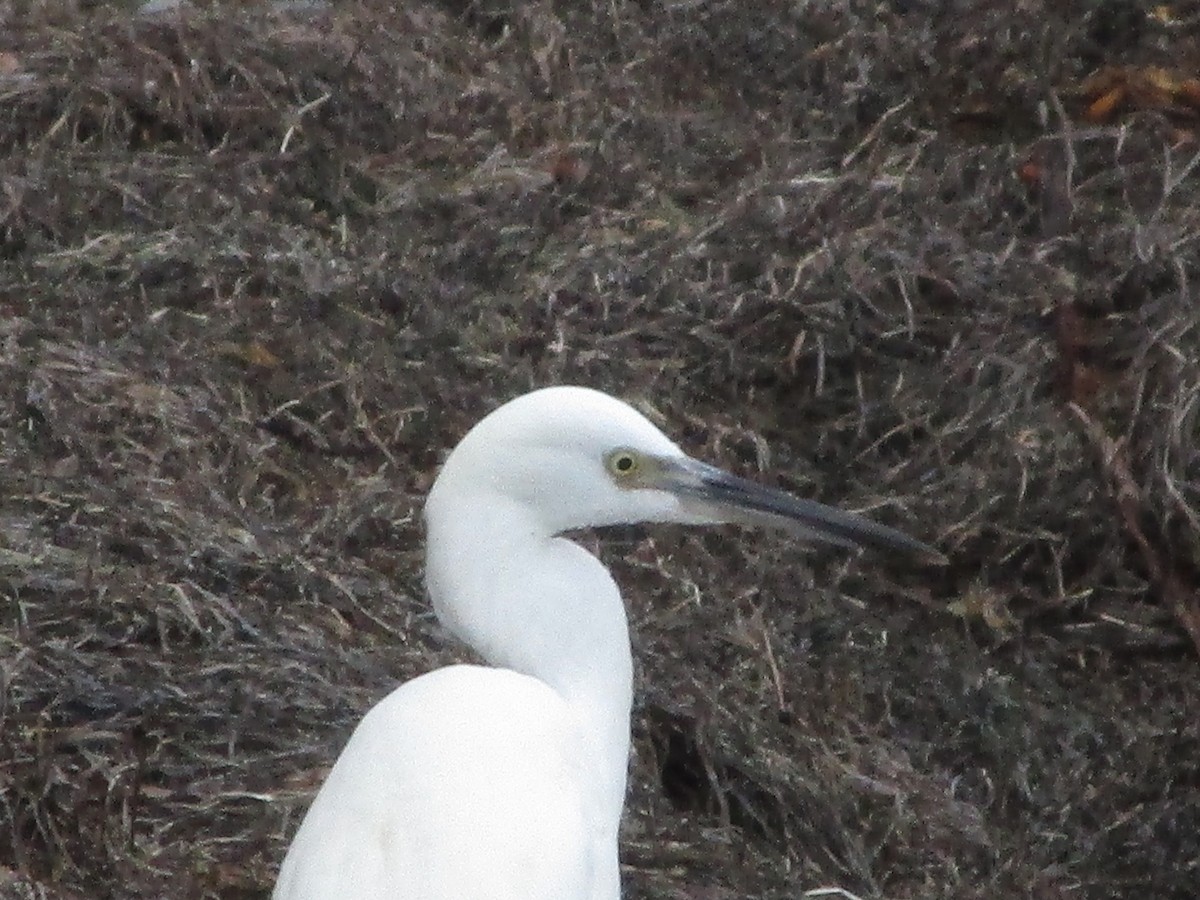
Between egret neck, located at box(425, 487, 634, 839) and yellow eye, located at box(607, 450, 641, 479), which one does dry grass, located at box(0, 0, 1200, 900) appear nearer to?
egret neck, located at box(425, 487, 634, 839)

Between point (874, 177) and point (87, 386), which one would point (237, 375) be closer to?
point (87, 386)

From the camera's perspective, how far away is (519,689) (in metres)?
2.02

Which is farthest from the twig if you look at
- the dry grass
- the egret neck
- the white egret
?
the egret neck

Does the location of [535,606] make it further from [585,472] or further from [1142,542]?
[1142,542]

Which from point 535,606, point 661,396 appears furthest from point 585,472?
point 661,396

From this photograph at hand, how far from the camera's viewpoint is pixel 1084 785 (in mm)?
2951

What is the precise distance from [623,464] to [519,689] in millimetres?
254

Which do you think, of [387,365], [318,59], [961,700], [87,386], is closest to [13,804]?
[87,386]

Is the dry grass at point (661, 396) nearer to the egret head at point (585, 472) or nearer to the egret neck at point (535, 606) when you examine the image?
the egret neck at point (535, 606)

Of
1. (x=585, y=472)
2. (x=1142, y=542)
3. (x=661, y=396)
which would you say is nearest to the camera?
(x=585, y=472)

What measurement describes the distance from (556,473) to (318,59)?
2155 mm

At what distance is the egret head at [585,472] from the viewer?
1.98 meters

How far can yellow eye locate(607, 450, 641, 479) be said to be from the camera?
6.59 feet

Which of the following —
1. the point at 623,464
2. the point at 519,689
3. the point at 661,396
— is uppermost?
the point at 623,464
